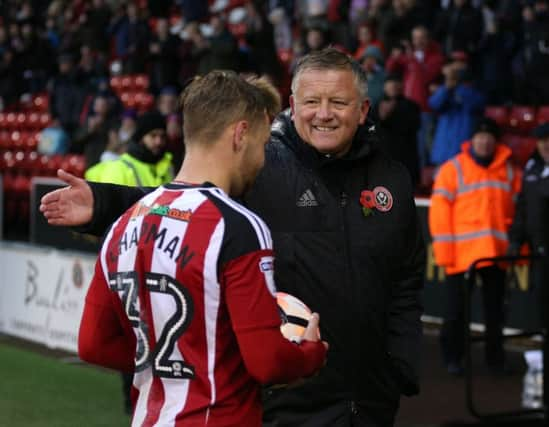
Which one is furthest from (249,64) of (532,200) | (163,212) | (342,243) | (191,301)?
(191,301)

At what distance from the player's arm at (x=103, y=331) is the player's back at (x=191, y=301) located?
5.0 inches

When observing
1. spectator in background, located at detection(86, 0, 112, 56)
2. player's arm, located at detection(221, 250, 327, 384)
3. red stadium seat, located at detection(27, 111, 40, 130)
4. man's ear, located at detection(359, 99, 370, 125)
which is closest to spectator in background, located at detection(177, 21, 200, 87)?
spectator in background, located at detection(86, 0, 112, 56)

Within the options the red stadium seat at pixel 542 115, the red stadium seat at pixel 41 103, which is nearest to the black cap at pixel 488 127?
the red stadium seat at pixel 542 115

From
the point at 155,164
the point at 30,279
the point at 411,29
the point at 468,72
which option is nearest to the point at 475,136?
the point at 155,164

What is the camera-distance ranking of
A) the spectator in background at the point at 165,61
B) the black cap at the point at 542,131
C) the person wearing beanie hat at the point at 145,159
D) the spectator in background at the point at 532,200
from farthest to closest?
the spectator in background at the point at 165,61 < the black cap at the point at 542,131 < the spectator in background at the point at 532,200 < the person wearing beanie hat at the point at 145,159

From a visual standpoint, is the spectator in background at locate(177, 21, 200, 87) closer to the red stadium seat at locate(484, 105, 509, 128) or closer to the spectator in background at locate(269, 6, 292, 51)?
the spectator in background at locate(269, 6, 292, 51)

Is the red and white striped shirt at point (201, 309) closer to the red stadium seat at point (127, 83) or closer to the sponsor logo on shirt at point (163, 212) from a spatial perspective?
the sponsor logo on shirt at point (163, 212)

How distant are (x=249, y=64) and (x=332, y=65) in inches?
552

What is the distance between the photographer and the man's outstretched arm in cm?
391

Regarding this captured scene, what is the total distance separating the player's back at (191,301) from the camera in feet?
11.4

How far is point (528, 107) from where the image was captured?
15.9 meters

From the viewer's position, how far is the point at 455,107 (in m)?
14.9

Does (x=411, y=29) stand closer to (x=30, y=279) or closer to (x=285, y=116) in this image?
(x=30, y=279)

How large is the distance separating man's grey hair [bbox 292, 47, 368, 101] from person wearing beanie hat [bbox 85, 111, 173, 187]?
4922 mm
